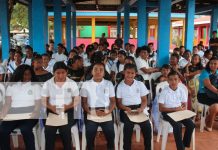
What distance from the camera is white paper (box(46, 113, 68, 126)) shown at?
3266 mm

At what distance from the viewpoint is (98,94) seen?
3574 millimetres

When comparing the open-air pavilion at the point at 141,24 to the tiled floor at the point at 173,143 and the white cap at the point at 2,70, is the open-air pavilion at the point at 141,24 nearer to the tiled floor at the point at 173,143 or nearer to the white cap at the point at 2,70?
the tiled floor at the point at 173,143

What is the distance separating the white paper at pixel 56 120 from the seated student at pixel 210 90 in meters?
2.33

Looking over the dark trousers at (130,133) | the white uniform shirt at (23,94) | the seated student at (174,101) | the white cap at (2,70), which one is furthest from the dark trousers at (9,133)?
the white cap at (2,70)

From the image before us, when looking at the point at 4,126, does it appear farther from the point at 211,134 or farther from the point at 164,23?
the point at 164,23

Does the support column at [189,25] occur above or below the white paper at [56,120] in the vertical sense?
above

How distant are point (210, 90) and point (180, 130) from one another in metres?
1.33

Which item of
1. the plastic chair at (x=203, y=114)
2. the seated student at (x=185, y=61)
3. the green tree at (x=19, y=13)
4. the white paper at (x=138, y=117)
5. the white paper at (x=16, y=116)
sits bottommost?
the plastic chair at (x=203, y=114)

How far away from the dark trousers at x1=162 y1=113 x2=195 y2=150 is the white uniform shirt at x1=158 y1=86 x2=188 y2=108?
6.2 inches

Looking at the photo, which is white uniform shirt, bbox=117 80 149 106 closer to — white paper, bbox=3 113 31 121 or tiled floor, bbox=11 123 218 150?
tiled floor, bbox=11 123 218 150

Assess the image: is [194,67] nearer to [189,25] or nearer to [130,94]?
[130,94]

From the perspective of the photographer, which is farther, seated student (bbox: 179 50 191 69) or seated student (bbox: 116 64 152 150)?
seated student (bbox: 179 50 191 69)

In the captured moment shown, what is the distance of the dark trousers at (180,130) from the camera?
344 cm

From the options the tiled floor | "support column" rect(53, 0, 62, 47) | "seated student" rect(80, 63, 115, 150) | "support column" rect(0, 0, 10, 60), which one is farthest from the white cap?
"support column" rect(53, 0, 62, 47)
